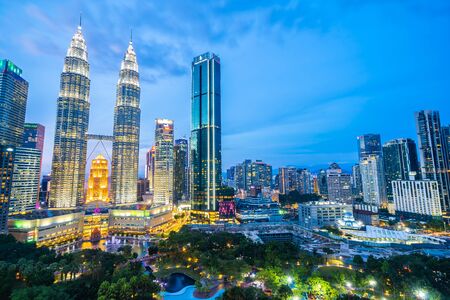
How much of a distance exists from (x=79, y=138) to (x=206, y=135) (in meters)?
72.9

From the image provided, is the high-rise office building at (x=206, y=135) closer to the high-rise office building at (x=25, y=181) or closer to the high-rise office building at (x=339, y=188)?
the high-rise office building at (x=25, y=181)

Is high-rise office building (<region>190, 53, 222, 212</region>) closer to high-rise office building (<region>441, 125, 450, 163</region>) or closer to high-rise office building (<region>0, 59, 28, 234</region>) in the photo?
high-rise office building (<region>0, 59, 28, 234</region>)

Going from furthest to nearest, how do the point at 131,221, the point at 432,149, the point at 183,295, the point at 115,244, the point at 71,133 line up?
the point at 71,133, the point at 432,149, the point at 131,221, the point at 115,244, the point at 183,295

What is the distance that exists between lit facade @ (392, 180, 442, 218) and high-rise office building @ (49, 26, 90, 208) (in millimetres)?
181628

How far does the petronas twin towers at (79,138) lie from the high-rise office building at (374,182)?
16557 centimetres

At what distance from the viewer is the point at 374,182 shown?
164 m

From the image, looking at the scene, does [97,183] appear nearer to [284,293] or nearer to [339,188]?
[284,293]

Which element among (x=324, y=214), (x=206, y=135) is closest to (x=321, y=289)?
(x=324, y=214)

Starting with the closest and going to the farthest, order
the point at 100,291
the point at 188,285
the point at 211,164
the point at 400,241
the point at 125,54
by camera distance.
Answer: the point at 100,291
the point at 188,285
the point at 400,241
the point at 211,164
the point at 125,54

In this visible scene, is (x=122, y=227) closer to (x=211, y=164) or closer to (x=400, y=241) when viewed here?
(x=211, y=164)

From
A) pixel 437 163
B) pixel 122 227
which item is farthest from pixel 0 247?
pixel 437 163

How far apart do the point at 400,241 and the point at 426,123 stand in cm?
9101

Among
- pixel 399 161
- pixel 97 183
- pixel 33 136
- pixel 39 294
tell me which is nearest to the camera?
pixel 39 294

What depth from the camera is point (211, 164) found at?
136625 millimetres
